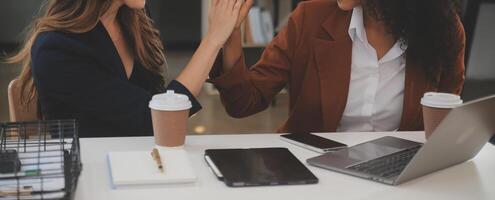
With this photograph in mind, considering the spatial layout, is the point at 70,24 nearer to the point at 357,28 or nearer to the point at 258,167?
the point at 258,167

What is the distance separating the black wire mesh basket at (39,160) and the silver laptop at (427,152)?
1.57ft

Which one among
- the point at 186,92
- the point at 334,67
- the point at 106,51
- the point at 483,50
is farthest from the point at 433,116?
the point at 483,50

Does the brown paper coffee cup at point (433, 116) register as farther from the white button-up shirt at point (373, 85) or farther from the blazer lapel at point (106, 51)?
the blazer lapel at point (106, 51)

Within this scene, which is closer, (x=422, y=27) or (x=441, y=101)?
(x=441, y=101)

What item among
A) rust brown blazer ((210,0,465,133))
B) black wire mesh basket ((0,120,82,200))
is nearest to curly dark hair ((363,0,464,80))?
rust brown blazer ((210,0,465,133))

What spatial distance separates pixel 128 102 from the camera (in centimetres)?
150

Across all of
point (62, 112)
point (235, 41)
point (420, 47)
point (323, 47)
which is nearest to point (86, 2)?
point (62, 112)

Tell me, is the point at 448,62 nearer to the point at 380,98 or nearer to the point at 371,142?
the point at 380,98

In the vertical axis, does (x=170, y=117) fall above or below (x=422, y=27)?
below

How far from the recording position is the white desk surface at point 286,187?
3.54 feet

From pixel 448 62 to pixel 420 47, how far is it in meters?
0.10

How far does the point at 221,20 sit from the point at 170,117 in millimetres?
423

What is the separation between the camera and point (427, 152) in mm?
1132

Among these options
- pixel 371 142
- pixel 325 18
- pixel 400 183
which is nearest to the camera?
pixel 400 183
